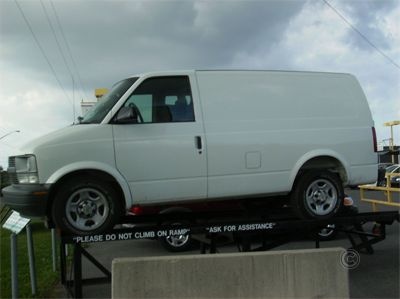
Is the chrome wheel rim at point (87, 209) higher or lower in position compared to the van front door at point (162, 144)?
lower

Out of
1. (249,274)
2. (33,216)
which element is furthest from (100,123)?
(249,274)

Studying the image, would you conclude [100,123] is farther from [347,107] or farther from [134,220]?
[347,107]

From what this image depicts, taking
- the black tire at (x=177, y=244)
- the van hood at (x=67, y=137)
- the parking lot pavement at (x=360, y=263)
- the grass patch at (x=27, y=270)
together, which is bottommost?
the parking lot pavement at (x=360, y=263)

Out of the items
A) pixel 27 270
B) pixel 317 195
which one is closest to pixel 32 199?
pixel 317 195

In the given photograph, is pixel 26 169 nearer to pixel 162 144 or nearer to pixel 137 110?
pixel 137 110

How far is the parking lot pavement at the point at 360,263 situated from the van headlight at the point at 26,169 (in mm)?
2570

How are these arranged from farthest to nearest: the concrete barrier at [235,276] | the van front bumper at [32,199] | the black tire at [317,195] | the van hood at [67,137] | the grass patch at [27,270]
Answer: the grass patch at [27,270] < the black tire at [317,195] < the van hood at [67,137] < the van front bumper at [32,199] < the concrete barrier at [235,276]

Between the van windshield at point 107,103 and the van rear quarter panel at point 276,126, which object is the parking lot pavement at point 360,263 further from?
the van windshield at point 107,103

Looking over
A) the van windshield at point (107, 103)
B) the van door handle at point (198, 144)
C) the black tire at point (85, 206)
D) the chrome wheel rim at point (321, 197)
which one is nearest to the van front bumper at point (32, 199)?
the black tire at point (85, 206)

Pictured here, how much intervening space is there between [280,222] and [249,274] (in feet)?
5.37

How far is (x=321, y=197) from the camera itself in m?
6.80

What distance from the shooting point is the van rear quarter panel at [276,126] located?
6.25 metres

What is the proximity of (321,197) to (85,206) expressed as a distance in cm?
317

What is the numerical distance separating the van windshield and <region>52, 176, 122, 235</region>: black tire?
81 cm
